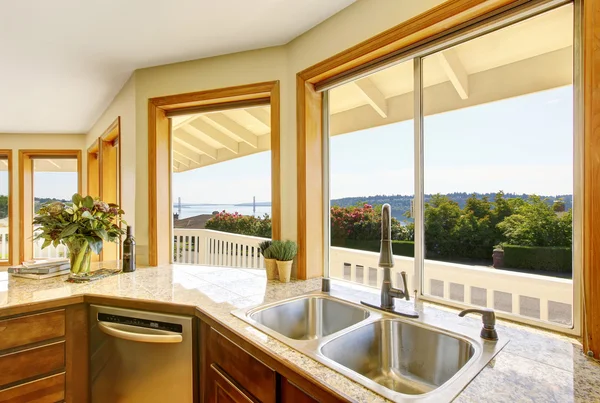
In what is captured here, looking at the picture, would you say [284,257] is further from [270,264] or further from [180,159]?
[180,159]

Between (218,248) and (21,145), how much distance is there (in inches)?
129

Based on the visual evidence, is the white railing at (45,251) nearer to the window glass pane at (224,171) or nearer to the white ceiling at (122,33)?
the white ceiling at (122,33)

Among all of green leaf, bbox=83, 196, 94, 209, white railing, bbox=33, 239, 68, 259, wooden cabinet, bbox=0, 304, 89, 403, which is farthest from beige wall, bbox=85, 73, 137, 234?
white railing, bbox=33, 239, 68, 259

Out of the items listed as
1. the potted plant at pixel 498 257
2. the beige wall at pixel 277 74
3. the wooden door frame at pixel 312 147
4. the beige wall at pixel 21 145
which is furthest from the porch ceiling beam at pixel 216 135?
the beige wall at pixel 21 145

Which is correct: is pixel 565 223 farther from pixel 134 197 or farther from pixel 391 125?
pixel 134 197

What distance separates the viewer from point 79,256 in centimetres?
198

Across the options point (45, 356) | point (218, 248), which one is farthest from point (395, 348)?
point (218, 248)

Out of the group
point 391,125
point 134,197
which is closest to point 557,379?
point 391,125

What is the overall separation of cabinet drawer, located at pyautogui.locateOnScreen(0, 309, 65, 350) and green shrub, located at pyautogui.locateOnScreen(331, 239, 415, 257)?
152 cm

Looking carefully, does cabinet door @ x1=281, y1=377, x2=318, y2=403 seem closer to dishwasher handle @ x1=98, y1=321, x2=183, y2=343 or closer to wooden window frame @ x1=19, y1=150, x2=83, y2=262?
dishwasher handle @ x1=98, y1=321, x2=183, y2=343

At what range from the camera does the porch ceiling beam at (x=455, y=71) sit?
57.8 inches

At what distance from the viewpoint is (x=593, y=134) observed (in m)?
0.93

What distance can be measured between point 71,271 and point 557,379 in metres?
2.40

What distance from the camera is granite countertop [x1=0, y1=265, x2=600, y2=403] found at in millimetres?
798
